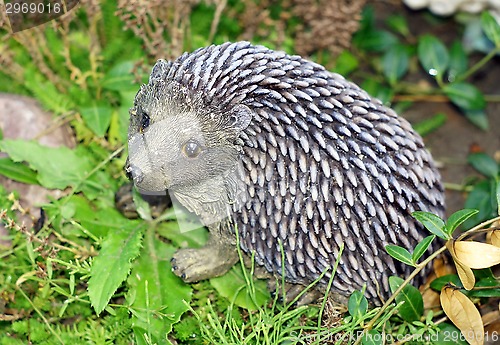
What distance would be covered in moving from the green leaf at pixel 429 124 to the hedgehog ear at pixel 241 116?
177 cm

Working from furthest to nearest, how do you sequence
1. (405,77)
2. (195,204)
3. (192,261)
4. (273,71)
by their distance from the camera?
1. (405,77)
2. (192,261)
3. (195,204)
4. (273,71)

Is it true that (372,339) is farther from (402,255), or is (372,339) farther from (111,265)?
(111,265)

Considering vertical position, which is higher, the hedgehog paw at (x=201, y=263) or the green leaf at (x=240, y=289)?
the hedgehog paw at (x=201, y=263)

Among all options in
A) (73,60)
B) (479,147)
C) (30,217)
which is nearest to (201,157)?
(30,217)

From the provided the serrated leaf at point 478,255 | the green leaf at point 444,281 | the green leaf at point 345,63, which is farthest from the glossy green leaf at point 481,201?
the green leaf at point 345,63

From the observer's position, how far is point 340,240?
8.45 feet

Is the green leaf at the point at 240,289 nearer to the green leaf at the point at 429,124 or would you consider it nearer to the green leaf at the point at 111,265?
the green leaf at the point at 111,265

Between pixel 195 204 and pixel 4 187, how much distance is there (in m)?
1.19

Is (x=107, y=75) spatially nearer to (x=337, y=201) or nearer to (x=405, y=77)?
(x=337, y=201)

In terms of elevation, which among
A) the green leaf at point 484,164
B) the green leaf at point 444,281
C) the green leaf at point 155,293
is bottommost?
the green leaf at point 155,293

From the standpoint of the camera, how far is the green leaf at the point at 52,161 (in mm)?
3238

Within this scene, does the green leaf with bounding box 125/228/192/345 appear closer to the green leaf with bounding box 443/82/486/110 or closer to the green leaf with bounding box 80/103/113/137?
the green leaf with bounding box 80/103/113/137

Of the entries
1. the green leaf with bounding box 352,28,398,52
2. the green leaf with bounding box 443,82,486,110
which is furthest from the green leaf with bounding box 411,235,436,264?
the green leaf with bounding box 352,28,398,52

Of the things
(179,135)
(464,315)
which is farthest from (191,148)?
(464,315)
